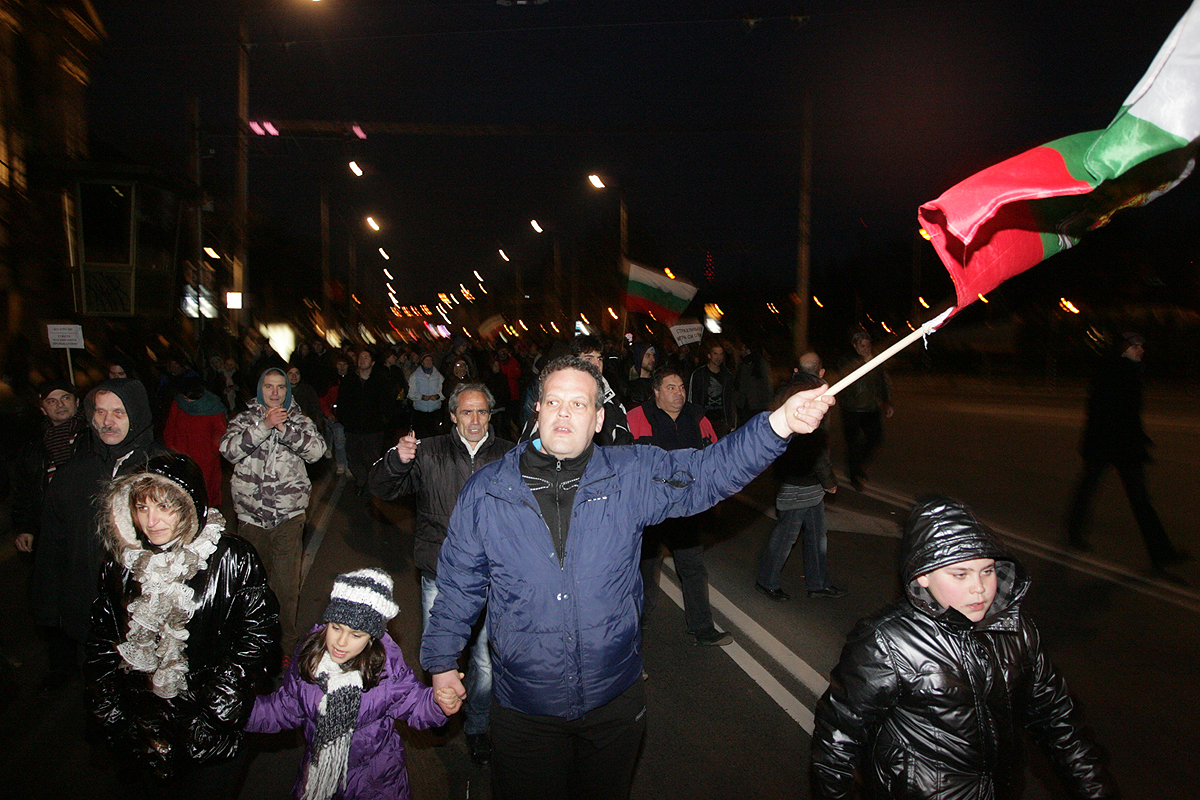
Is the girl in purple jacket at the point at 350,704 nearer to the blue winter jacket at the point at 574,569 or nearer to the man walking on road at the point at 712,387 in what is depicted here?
the blue winter jacket at the point at 574,569

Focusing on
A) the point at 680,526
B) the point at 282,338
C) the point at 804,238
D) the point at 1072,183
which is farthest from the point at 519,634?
the point at 282,338

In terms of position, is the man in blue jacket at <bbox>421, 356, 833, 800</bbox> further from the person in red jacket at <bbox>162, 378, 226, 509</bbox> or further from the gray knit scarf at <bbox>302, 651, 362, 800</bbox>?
the person in red jacket at <bbox>162, 378, 226, 509</bbox>

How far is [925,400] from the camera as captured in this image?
29.5 metres

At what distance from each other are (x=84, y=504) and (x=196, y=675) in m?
1.70

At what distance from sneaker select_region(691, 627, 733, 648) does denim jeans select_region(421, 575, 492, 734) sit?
1841mm

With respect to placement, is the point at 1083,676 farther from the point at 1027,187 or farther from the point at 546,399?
the point at 546,399

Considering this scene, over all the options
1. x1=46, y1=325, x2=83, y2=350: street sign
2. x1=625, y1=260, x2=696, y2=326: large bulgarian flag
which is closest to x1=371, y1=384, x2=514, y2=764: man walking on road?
x1=625, y1=260, x2=696, y2=326: large bulgarian flag

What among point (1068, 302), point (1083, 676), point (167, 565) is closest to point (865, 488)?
point (1083, 676)

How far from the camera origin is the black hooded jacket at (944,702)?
2.34 m

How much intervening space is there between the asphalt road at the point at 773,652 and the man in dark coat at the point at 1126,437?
1.16 feet

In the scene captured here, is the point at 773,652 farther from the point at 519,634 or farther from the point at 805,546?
the point at 519,634

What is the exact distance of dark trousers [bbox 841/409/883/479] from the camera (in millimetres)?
10828

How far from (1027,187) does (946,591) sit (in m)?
1.34

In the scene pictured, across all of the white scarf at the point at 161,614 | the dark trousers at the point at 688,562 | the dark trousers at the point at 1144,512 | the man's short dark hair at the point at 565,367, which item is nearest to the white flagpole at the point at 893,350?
the man's short dark hair at the point at 565,367
